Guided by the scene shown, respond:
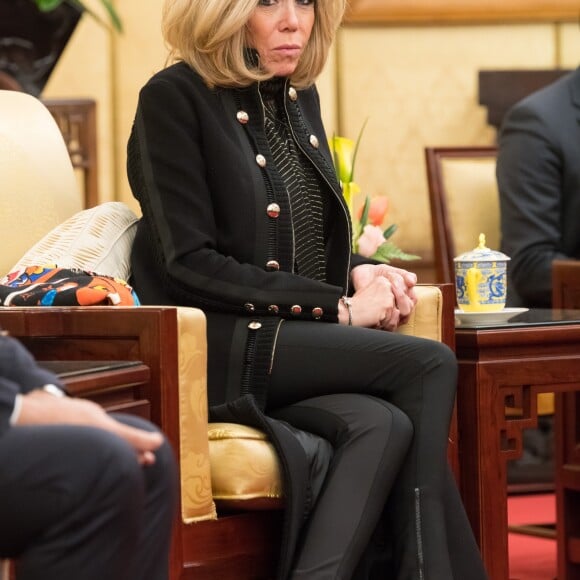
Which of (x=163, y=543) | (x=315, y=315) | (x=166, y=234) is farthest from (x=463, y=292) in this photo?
(x=163, y=543)

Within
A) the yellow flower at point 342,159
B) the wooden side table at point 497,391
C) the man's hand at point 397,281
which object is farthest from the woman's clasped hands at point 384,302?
the yellow flower at point 342,159

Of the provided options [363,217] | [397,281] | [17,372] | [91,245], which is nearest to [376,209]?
[363,217]

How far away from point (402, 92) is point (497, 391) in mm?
2081

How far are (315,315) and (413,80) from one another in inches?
88.4

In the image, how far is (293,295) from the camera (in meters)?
2.24

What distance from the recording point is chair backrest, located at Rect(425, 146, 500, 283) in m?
3.49

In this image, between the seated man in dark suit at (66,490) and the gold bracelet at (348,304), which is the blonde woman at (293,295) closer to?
the gold bracelet at (348,304)

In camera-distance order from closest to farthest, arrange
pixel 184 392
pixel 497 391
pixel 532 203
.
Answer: pixel 184 392 → pixel 497 391 → pixel 532 203

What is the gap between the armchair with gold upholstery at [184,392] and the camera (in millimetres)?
1946

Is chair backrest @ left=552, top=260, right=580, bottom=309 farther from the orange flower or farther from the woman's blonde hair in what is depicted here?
the woman's blonde hair

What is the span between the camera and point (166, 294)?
7.57 feet

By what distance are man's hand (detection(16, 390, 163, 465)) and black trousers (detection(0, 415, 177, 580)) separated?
34 mm

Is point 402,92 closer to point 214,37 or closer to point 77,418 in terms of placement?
point 214,37

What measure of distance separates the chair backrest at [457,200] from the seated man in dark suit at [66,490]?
221cm
